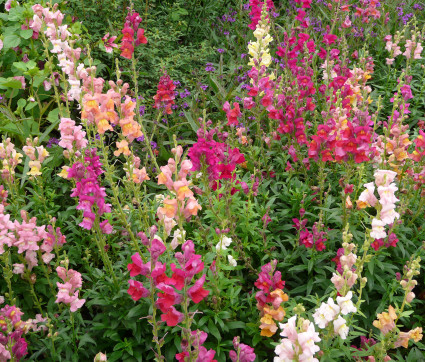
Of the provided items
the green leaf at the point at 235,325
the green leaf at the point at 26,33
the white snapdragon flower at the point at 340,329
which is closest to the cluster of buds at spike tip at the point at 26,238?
the green leaf at the point at 235,325

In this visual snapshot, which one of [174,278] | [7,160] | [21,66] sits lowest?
[174,278]

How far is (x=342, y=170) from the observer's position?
461 centimetres

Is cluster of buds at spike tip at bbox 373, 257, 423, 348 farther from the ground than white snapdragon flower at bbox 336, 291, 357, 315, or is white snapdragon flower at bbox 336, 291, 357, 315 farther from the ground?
white snapdragon flower at bbox 336, 291, 357, 315

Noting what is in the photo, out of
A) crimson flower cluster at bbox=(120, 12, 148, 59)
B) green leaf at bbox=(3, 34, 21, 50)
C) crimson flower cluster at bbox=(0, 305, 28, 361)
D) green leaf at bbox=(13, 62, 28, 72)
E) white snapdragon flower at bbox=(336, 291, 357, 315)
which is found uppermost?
crimson flower cluster at bbox=(120, 12, 148, 59)

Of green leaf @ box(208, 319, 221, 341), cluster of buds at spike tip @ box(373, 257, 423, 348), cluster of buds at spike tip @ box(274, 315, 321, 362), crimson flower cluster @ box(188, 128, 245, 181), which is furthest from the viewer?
crimson flower cluster @ box(188, 128, 245, 181)

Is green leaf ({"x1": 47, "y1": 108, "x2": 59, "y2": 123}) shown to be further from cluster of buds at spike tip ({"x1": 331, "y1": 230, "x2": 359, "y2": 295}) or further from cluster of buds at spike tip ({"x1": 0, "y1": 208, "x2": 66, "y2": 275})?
cluster of buds at spike tip ({"x1": 331, "y1": 230, "x2": 359, "y2": 295})

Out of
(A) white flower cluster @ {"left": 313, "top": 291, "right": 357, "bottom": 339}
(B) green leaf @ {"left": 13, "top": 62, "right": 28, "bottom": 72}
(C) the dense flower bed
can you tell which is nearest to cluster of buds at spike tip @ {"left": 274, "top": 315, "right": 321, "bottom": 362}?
(C) the dense flower bed

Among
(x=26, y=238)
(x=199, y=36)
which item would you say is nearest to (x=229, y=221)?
(x=26, y=238)

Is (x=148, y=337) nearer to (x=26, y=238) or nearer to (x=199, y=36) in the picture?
(x=26, y=238)

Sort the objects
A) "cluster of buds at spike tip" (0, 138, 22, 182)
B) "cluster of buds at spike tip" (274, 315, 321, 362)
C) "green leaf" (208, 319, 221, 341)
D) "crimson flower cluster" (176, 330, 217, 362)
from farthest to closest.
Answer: "cluster of buds at spike tip" (0, 138, 22, 182) → "green leaf" (208, 319, 221, 341) → "crimson flower cluster" (176, 330, 217, 362) → "cluster of buds at spike tip" (274, 315, 321, 362)

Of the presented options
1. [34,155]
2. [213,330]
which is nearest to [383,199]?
[213,330]

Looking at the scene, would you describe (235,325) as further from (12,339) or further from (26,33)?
(26,33)

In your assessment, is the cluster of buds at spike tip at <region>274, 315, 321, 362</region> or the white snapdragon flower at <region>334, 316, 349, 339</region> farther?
the white snapdragon flower at <region>334, 316, 349, 339</region>

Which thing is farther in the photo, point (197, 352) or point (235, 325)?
point (235, 325)
